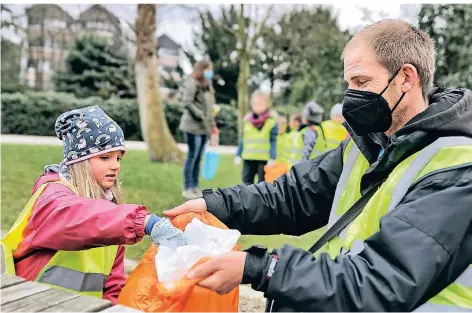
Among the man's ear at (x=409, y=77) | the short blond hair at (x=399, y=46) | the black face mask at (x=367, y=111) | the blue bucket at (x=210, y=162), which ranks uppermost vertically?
the short blond hair at (x=399, y=46)

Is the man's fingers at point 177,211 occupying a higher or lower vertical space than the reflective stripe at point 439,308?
higher

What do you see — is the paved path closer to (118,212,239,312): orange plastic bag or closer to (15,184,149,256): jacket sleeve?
(15,184,149,256): jacket sleeve

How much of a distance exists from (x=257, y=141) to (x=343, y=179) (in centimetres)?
583

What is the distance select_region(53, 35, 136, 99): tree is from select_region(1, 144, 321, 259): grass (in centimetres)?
1279

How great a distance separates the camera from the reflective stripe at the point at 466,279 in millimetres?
1694

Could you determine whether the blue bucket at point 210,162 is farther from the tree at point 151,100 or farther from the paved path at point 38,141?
the paved path at point 38,141

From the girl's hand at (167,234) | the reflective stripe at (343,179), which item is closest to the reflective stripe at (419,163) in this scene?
the reflective stripe at (343,179)

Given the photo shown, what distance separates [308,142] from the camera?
25.7ft

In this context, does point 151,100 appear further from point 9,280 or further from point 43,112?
point 9,280

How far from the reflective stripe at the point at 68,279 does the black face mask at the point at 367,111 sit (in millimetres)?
1370

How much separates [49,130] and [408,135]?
21.1m

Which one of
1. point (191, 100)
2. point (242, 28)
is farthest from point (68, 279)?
point (242, 28)

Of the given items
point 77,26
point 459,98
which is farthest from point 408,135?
point 77,26

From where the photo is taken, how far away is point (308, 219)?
8.23ft
